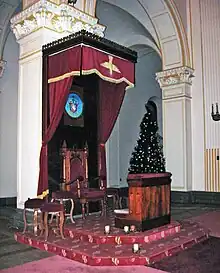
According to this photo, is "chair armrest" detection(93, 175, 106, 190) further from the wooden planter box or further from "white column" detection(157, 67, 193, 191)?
"white column" detection(157, 67, 193, 191)

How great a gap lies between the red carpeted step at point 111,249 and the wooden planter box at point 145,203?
370 millimetres

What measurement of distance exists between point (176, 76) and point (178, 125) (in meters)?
1.46

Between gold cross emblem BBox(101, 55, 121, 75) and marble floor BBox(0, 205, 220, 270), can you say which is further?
gold cross emblem BBox(101, 55, 121, 75)

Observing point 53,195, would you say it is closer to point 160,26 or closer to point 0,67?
point 0,67

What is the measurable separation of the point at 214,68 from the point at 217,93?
29.9 inches

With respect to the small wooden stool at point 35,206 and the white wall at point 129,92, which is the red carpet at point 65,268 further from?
the white wall at point 129,92

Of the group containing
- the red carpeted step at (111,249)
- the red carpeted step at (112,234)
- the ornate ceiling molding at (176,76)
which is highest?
the ornate ceiling molding at (176,76)

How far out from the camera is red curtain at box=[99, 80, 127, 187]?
23.4ft

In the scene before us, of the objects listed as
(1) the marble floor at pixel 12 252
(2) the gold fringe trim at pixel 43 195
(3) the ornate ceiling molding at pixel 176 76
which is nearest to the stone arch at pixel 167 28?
(3) the ornate ceiling molding at pixel 176 76

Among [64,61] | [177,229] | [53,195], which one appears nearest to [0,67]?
[64,61]

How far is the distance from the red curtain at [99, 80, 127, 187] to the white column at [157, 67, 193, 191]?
3331 mm

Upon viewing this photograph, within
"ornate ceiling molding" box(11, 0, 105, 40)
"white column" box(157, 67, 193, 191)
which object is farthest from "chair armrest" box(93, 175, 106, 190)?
"white column" box(157, 67, 193, 191)

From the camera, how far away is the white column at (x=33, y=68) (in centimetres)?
608

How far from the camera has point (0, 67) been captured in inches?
392
